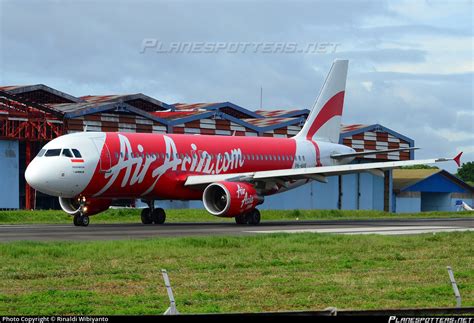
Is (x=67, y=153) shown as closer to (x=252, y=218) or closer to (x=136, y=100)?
(x=252, y=218)

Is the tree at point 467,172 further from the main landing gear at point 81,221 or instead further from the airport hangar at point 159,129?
the main landing gear at point 81,221

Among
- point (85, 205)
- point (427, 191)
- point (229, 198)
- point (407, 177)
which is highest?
point (407, 177)

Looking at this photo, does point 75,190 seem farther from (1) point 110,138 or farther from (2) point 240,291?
(2) point 240,291

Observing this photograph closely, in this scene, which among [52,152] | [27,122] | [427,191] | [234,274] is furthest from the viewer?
[427,191]

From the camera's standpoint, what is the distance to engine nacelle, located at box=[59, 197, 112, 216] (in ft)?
136

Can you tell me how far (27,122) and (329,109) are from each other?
61.8ft

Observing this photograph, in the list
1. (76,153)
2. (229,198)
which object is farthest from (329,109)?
(76,153)

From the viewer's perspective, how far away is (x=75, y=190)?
39594 millimetres

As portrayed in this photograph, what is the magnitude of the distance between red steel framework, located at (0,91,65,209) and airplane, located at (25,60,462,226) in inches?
650

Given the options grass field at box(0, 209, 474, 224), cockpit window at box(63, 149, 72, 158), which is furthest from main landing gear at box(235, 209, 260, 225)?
cockpit window at box(63, 149, 72, 158)

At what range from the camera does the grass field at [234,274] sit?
53.3 ft

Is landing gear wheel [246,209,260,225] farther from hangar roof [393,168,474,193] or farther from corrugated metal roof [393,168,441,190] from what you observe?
corrugated metal roof [393,168,441,190]

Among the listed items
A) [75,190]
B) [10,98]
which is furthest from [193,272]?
[10,98]

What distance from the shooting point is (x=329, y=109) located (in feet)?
181
